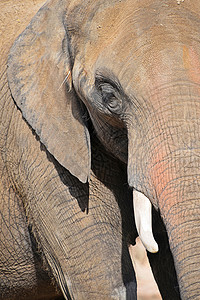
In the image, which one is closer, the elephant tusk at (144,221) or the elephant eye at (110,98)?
the elephant tusk at (144,221)

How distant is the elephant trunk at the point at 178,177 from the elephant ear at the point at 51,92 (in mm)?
575

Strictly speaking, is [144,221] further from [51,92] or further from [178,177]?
[51,92]

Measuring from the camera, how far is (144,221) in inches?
120

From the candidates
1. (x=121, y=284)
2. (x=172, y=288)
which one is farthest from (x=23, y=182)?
(x=172, y=288)

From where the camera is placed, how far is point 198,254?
285 centimetres

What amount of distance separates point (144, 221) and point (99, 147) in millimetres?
813

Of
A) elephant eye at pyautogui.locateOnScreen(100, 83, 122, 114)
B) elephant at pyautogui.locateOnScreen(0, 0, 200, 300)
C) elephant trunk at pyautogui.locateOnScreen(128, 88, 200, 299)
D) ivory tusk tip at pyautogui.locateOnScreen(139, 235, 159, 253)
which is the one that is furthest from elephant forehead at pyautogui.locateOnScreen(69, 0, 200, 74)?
ivory tusk tip at pyautogui.locateOnScreen(139, 235, 159, 253)

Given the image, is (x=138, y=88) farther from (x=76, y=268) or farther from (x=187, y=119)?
(x=76, y=268)

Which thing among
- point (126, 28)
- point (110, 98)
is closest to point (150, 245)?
point (110, 98)

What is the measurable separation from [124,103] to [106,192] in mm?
637

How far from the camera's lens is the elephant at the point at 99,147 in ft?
9.86

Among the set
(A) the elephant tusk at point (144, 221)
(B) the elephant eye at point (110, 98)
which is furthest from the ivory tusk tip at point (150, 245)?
(B) the elephant eye at point (110, 98)

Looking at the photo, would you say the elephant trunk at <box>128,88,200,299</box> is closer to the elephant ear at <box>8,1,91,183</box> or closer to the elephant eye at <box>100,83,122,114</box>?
the elephant eye at <box>100,83,122,114</box>

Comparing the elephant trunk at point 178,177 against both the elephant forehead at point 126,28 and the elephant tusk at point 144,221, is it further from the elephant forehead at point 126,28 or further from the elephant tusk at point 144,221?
the elephant forehead at point 126,28
